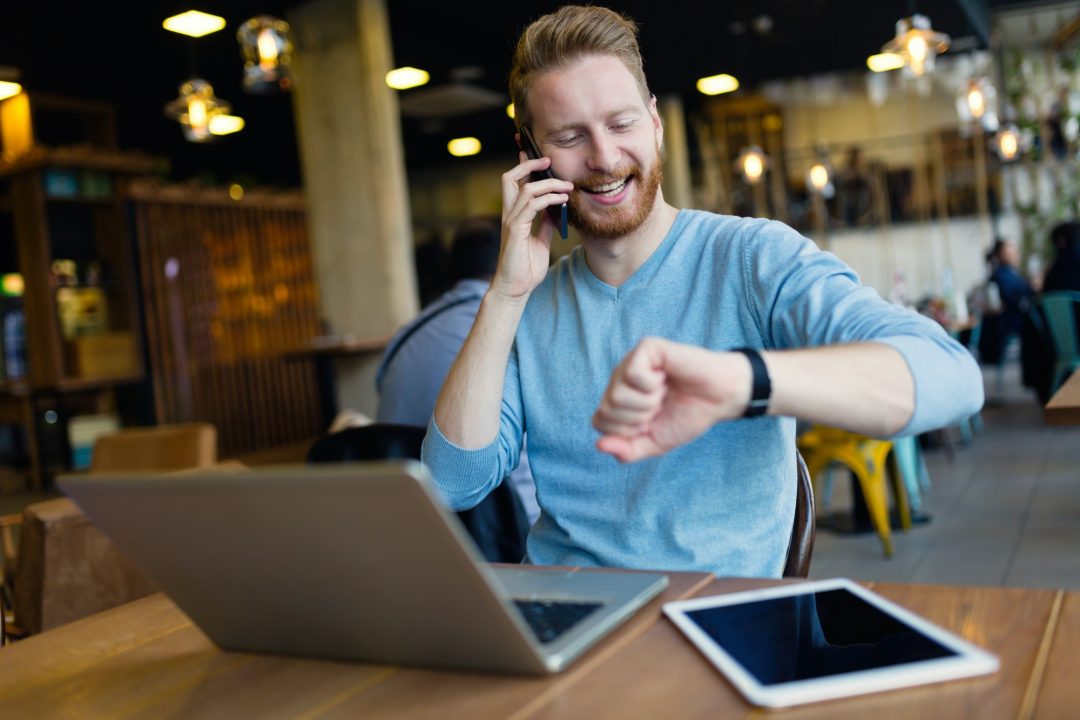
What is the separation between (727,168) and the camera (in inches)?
542

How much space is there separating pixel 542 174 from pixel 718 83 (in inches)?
395

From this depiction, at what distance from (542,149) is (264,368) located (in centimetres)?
909

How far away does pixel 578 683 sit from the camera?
79cm

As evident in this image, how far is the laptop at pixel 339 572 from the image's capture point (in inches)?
28.1

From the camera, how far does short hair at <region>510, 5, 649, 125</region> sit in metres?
1.54

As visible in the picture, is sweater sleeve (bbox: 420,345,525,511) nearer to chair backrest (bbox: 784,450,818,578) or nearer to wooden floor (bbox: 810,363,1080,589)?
chair backrest (bbox: 784,450,818,578)

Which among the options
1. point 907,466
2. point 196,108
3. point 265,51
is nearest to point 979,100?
point 907,466

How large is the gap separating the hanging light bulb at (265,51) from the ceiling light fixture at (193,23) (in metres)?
1.13

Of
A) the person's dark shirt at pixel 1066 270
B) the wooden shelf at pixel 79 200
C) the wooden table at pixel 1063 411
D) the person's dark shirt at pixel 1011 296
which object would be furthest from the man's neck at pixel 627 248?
the wooden shelf at pixel 79 200

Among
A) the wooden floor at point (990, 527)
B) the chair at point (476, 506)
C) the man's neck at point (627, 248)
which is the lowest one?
the wooden floor at point (990, 527)

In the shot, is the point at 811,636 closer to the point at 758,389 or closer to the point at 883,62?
the point at 758,389

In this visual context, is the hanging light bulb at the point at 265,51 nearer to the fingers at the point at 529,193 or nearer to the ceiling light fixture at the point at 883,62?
the fingers at the point at 529,193

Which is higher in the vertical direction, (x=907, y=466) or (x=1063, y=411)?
(x=1063, y=411)

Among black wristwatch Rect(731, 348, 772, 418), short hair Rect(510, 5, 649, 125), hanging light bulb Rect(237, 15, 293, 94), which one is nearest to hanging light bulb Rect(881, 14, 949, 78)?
hanging light bulb Rect(237, 15, 293, 94)
